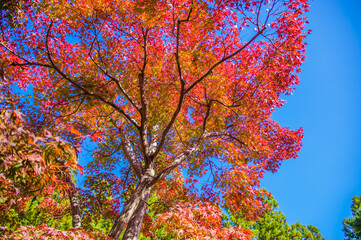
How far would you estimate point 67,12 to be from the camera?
16.6ft

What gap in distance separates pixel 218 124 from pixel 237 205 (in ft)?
8.17

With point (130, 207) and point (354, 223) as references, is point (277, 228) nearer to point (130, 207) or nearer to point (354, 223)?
point (354, 223)

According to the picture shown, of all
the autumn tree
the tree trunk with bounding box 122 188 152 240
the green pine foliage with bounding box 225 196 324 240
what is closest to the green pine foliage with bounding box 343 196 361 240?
the green pine foliage with bounding box 225 196 324 240

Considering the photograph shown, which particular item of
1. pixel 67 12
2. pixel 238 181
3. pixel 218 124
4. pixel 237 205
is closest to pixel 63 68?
pixel 67 12

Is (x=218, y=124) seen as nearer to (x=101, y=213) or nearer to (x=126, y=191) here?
(x=126, y=191)

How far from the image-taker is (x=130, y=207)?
4852mm

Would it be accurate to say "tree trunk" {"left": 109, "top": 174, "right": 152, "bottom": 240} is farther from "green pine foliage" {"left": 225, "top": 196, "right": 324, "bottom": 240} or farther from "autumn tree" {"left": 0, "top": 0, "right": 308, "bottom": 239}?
"green pine foliage" {"left": 225, "top": 196, "right": 324, "bottom": 240}

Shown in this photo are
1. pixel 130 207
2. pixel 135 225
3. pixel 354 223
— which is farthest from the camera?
pixel 354 223

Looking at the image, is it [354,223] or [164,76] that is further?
[354,223]

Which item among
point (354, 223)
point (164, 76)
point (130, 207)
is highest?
point (354, 223)

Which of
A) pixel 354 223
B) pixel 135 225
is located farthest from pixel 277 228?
pixel 135 225

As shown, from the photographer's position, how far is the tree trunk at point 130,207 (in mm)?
4531

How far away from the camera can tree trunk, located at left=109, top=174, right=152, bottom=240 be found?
453 centimetres

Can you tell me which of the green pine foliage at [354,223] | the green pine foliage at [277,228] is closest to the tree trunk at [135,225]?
the green pine foliage at [277,228]
